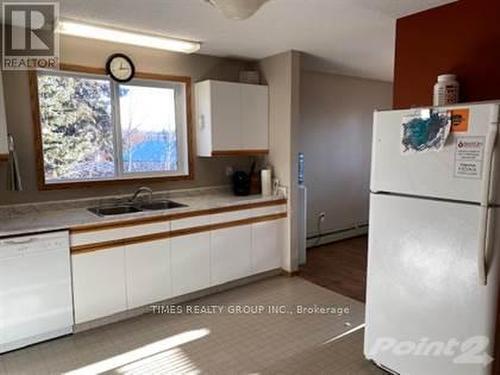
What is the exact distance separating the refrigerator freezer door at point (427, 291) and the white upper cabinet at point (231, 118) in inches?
74.7

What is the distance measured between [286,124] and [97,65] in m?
1.90

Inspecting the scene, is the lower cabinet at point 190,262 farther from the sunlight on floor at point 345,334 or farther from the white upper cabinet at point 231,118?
the sunlight on floor at point 345,334

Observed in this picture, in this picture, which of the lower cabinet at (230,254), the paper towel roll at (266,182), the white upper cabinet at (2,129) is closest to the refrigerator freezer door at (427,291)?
the lower cabinet at (230,254)

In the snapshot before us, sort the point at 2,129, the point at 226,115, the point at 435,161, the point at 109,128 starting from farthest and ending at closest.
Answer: the point at 226,115 → the point at 109,128 → the point at 2,129 → the point at 435,161

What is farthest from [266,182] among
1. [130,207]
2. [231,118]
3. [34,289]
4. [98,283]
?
[34,289]

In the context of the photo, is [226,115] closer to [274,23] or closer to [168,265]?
[274,23]

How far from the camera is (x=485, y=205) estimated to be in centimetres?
166

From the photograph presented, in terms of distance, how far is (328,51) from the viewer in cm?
371

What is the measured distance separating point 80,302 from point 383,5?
3.06 meters

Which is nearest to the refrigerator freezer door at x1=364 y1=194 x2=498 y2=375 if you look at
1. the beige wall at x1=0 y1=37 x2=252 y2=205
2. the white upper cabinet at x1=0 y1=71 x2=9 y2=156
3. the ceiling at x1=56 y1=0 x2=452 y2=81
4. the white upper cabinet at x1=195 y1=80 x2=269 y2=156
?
the ceiling at x1=56 y1=0 x2=452 y2=81

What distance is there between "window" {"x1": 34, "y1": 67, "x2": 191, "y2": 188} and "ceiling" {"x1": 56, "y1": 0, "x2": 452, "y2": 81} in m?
0.70

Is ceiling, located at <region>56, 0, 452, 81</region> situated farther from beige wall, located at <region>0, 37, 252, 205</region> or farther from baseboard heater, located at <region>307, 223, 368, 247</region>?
baseboard heater, located at <region>307, 223, 368, 247</region>

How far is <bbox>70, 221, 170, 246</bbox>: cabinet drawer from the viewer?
2666 mm

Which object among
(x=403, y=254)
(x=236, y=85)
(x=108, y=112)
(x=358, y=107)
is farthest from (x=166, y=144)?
(x=358, y=107)
